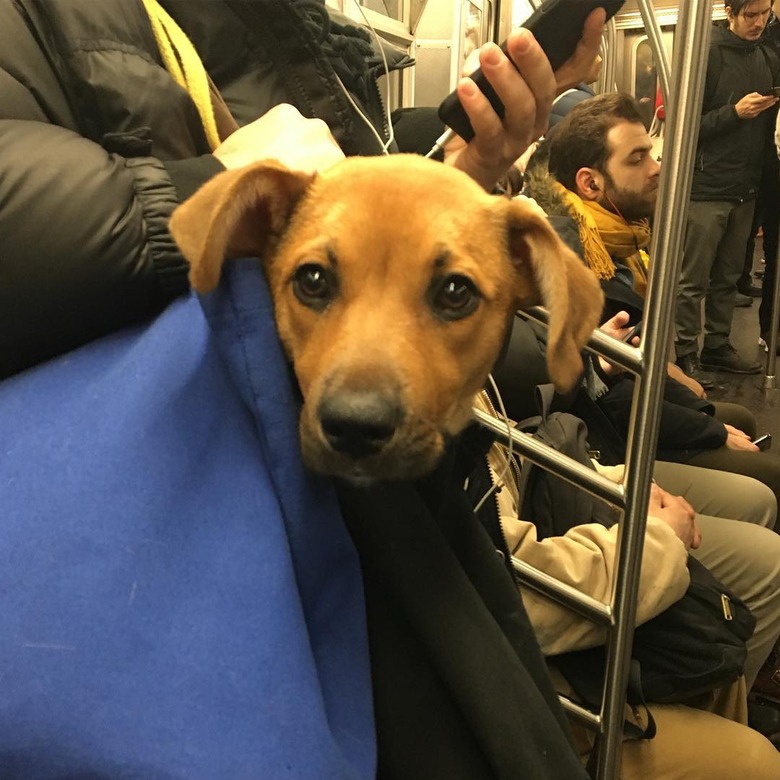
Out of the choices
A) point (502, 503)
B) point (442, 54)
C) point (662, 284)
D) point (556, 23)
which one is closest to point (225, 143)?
point (556, 23)

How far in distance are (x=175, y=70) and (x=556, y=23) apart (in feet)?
1.60

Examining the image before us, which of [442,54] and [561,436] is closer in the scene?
[561,436]

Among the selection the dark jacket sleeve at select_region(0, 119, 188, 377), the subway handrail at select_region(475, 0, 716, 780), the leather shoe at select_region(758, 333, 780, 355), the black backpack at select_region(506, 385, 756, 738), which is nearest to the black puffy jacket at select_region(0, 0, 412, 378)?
the dark jacket sleeve at select_region(0, 119, 188, 377)

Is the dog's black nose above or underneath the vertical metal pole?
underneath

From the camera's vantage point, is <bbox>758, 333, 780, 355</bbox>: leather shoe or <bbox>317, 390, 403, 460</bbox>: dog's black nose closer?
<bbox>317, 390, 403, 460</bbox>: dog's black nose

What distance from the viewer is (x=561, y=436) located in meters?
1.48

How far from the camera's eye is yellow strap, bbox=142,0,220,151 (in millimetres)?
917

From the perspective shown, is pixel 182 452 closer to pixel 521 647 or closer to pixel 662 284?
pixel 521 647

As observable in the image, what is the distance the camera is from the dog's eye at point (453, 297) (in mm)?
788

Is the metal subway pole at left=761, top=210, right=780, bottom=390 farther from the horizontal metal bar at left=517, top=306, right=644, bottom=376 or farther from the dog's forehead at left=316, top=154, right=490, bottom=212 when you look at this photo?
the dog's forehead at left=316, top=154, right=490, bottom=212

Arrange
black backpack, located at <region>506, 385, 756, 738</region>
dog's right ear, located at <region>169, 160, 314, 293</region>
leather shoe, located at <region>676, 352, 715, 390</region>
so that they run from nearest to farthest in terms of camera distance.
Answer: dog's right ear, located at <region>169, 160, 314, 293</region>, black backpack, located at <region>506, 385, 756, 738</region>, leather shoe, located at <region>676, 352, 715, 390</region>

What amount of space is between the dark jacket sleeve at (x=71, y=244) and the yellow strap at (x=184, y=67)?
1.01 feet

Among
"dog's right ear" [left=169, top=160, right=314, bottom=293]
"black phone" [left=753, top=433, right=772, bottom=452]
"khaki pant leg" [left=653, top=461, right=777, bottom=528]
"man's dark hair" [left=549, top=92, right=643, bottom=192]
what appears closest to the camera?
"dog's right ear" [left=169, top=160, right=314, bottom=293]

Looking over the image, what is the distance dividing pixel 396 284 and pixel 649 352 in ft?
1.23
